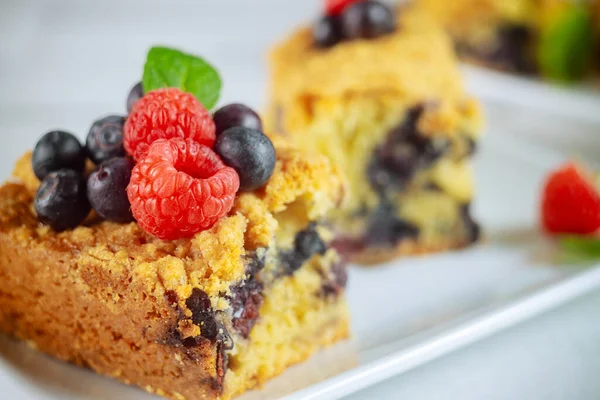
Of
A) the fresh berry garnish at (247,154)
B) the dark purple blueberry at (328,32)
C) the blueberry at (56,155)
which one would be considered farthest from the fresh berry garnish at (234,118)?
the dark purple blueberry at (328,32)

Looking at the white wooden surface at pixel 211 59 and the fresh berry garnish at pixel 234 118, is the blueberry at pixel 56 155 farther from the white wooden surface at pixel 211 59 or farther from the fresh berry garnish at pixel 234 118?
the white wooden surface at pixel 211 59

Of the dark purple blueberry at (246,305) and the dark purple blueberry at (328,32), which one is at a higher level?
the dark purple blueberry at (328,32)

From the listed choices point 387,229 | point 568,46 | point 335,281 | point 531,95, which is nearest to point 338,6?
point 387,229

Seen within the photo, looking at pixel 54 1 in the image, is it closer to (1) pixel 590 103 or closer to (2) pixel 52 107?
(2) pixel 52 107

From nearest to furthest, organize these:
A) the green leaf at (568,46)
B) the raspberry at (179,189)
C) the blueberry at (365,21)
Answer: the raspberry at (179,189)
the blueberry at (365,21)
the green leaf at (568,46)

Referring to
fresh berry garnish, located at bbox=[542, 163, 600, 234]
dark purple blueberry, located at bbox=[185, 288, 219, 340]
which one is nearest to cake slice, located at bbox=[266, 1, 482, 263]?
fresh berry garnish, located at bbox=[542, 163, 600, 234]

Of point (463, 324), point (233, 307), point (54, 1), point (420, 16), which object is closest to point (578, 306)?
point (463, 324)
